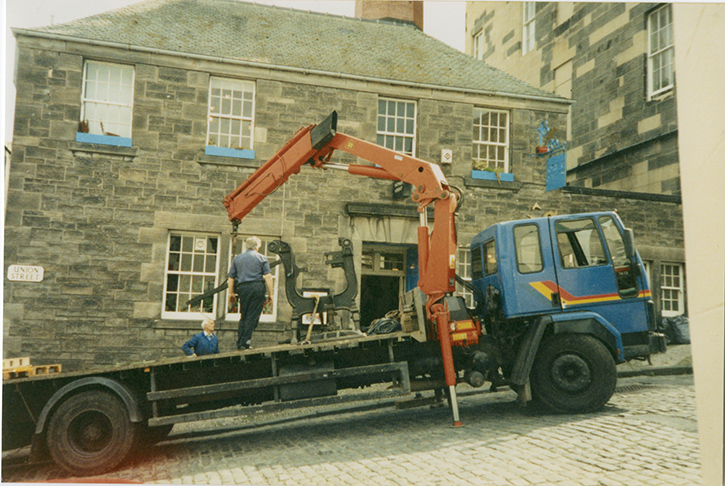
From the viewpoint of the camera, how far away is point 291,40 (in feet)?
37.1

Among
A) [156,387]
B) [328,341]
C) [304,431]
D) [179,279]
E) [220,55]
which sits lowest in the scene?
[304,431]

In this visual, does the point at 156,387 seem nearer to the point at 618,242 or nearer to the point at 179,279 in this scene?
the point at 179,279

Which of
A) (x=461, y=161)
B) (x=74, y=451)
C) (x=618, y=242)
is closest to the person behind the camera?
(x=74, y=451)

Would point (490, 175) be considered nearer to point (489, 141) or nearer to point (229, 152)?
point (489, 141)

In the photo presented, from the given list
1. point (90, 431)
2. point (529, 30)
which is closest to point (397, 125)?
point (529, 30)

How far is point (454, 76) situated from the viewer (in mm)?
11516

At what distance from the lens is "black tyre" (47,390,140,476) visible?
502 centimetres

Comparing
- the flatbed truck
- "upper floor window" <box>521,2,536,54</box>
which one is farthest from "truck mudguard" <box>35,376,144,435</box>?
"upper floor window" <box>521,2,536,54</box>

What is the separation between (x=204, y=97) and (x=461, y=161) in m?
5.36

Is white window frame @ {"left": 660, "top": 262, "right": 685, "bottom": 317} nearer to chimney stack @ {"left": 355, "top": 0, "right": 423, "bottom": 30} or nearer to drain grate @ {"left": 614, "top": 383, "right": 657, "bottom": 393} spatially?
drain grate @ {"left": 614, "top": 383, "right": 657, "bottom": 393}

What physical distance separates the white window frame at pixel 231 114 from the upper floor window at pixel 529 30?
6.92 metres

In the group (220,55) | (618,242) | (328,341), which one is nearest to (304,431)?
(328,341)

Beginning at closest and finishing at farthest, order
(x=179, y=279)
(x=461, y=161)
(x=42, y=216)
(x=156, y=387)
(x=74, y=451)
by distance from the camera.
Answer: (x=74, y=451) < (x=156, y=387) < (x=42, y=216) < (x=179, y=279) < (x=461, y=161)

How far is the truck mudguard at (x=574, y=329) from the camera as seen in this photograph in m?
6.05
